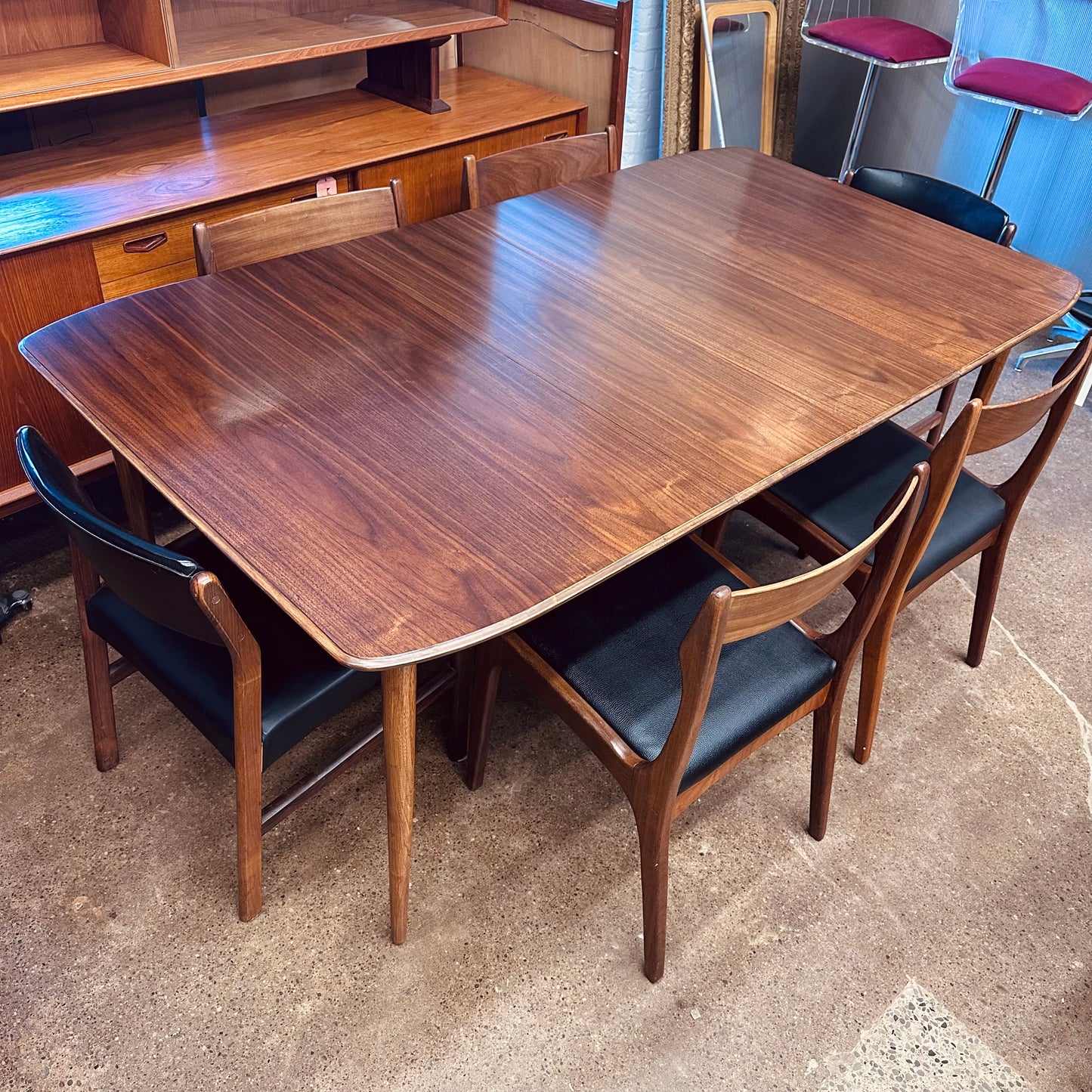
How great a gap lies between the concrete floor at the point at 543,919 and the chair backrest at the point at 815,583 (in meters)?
0.66

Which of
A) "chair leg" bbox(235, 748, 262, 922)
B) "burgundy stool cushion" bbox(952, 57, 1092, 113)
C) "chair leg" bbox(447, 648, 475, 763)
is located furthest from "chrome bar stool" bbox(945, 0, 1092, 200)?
"chair leg" bbox(235, 748, 262, 922)

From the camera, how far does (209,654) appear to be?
1.41 metres

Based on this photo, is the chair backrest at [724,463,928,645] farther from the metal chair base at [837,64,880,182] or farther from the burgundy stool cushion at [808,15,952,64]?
the burgundy stool cushion at [808,15,952,64]

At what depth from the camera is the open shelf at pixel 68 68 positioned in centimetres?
193

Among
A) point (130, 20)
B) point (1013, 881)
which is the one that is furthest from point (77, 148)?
point (1013, 881)

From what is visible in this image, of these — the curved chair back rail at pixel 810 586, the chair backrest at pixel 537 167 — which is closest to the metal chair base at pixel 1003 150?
the chair backrest at pixel 537 167

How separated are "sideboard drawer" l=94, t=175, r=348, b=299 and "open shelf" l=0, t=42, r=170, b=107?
0.95 feet

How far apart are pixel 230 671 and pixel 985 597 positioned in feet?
4.95

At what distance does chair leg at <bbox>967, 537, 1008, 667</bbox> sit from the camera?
6.41 ft

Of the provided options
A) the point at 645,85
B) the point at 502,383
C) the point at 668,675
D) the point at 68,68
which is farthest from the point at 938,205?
the point at 68,68

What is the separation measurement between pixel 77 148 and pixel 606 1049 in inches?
86.2

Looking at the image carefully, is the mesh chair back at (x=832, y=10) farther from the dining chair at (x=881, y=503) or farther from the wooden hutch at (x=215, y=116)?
the dining chair at (x=881, y=503)

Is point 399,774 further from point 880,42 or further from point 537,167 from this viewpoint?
point 880,42

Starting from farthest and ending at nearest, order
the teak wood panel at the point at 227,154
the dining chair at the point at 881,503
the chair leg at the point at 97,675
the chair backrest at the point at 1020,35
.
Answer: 1. the chair backrest at the point at 1020,35
2. the teak wood panel at the point at 227,154
3. the dining chair at the point at 881,503
4. the chair leg at the point at 97,675
